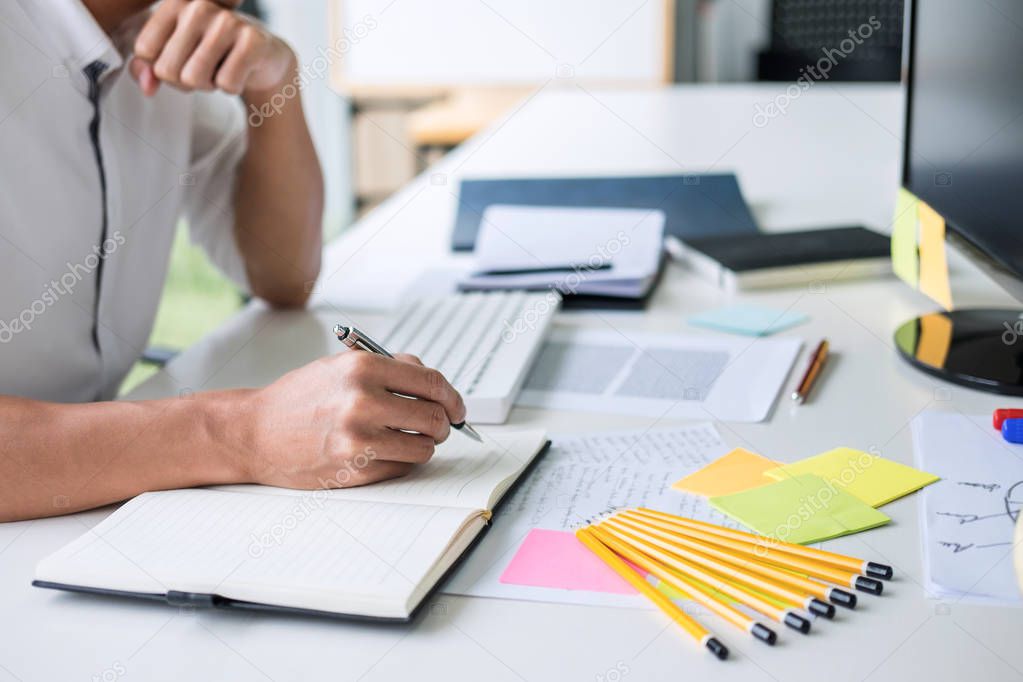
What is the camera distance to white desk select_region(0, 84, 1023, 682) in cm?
63

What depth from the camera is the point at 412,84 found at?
4.49m

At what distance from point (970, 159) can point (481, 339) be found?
1.76 feet

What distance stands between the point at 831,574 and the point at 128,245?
3.06 feet

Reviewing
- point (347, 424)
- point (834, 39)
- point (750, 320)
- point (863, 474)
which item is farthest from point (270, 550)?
point (834, 39)

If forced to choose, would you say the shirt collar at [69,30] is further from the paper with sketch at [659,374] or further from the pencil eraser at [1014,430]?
the pencil eraser at [1014,430]

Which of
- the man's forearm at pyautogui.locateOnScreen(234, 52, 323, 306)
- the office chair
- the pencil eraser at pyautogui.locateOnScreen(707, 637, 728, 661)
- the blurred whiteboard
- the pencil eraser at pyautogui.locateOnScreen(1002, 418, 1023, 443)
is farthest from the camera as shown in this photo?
the blurred whiteboard

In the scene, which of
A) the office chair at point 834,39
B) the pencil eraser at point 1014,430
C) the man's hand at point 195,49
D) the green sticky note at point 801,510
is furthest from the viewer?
the office chair at point 834,39

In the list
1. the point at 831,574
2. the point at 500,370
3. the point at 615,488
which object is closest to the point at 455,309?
the point at 500,370

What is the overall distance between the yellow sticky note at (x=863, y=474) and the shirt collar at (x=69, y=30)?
2.67 feet

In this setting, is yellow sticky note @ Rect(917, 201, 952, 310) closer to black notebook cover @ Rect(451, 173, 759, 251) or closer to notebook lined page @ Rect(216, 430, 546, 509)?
black notebook cover @ Rect(451, 173, 759, 251)

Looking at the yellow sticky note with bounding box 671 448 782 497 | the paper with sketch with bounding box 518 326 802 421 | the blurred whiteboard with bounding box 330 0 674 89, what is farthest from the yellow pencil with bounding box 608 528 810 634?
the blurred whiteboard with bounding box 330 0 674 89

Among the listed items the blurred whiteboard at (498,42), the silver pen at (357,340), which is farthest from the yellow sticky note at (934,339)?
the blurred whiteboard at (498,42)

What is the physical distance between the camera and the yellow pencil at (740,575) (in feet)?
2.19

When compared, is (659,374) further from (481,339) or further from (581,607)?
(581,607)
